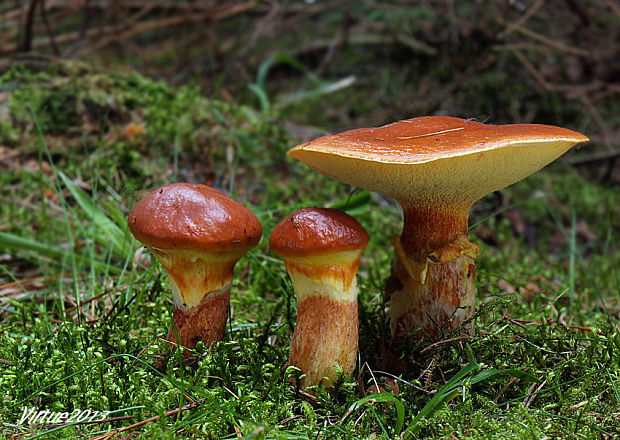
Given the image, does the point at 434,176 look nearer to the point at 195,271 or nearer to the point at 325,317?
the point at 325,317

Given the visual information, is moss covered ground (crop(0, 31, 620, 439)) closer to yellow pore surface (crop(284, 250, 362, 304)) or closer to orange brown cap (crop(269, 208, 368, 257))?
yellow pore surface (crop(284, 250, 362, 304))

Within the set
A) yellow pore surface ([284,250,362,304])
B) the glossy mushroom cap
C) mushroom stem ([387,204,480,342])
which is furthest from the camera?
mushroom stem ([387,204,480,342])

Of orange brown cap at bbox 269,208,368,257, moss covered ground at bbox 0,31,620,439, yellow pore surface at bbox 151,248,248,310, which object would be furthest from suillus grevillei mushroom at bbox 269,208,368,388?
yellow pore surface at bbox 151,248,248,310

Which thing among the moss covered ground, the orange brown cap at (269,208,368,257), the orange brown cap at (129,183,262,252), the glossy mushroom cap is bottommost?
the moss covered ground

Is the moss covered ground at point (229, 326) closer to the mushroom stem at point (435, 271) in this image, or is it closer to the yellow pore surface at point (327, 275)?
the mushroom stem at point (435, 271)

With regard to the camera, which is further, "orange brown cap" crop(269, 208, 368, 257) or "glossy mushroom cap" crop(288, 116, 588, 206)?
"orange brown cap" crop(269, 208, 368, 257)

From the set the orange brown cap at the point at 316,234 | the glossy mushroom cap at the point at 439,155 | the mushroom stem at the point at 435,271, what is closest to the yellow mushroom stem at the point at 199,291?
the orange brown cap at the point at 316,234

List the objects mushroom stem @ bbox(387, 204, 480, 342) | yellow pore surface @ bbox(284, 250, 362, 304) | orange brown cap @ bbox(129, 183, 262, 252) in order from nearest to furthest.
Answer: orange brown cap @ bbox(129, 183, 262, 252) < yellow pore surface @ bbox(284, 250, 362, 304) < mushroom stem @ bbox(387, 204, 480, 342)
